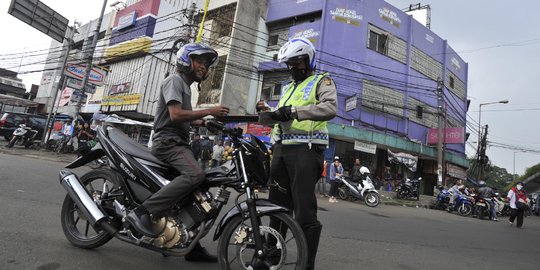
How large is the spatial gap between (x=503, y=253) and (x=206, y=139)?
33.9 feet

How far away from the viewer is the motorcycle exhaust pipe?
9.04 ft

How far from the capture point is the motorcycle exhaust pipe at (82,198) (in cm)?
275

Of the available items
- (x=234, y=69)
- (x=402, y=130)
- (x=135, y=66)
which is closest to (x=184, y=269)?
(x=234, y=69)

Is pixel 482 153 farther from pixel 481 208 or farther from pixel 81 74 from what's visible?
pixel 81 74

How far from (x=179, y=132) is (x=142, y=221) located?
0.73 metres

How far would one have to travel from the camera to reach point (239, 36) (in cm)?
2006

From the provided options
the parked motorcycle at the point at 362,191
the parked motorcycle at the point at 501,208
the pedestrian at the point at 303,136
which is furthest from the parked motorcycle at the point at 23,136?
the parked motorcycle at the point at 501,208

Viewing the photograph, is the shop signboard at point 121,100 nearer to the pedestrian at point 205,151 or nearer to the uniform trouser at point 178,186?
the pedestrian at point 205,151

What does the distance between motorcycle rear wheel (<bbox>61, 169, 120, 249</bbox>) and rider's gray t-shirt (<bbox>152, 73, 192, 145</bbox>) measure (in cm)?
60

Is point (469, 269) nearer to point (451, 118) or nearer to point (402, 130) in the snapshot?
point (402, 130)

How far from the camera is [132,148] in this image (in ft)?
9.09

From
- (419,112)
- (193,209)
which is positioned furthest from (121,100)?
(193,209)

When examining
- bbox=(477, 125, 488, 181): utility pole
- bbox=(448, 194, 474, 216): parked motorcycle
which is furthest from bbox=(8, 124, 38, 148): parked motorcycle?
bbox=(477, 125, 488, 181): utility pole

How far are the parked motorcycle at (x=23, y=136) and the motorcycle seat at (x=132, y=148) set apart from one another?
46.3 ft
